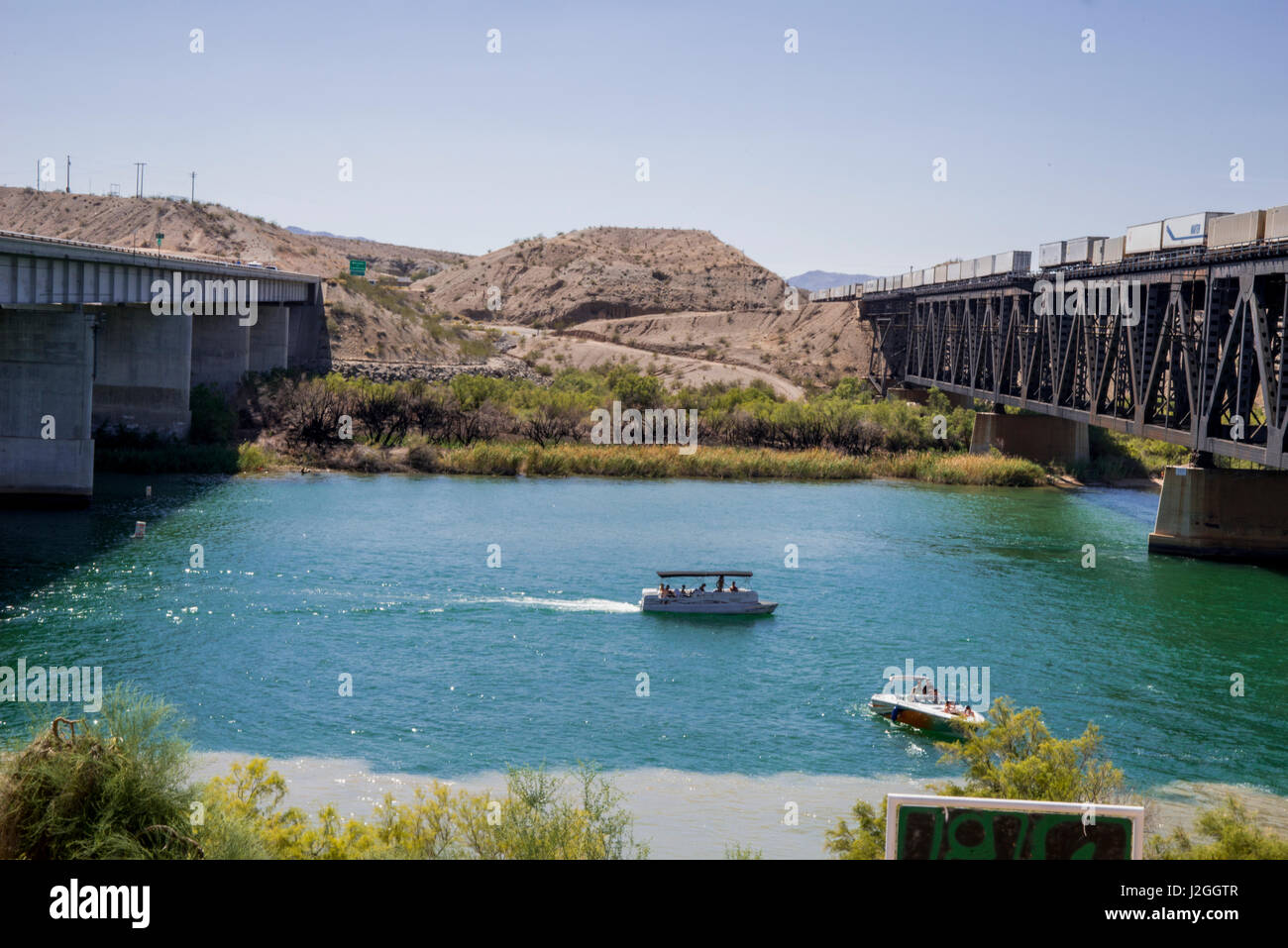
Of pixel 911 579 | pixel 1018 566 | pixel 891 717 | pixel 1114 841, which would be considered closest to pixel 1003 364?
pixel 1018 566

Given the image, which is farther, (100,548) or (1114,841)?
(100,548)

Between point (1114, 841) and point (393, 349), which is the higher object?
point (393, 349)

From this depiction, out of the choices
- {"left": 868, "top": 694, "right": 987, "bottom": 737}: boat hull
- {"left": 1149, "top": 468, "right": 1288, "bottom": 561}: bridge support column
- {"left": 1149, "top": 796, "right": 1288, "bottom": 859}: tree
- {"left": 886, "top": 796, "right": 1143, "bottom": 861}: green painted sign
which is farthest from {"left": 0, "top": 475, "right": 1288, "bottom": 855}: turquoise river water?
{"left": 886, "top": 796, "right": 1143, "bottom": 861}: green painted sign

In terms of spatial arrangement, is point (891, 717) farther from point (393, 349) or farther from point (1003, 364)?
point (393, 349)

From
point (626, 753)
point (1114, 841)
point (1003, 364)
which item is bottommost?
point (626, 753)

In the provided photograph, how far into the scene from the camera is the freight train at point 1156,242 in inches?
1721

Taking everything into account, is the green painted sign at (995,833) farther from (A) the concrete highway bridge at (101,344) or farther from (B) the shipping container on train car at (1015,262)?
(B) the shipping container on train car at (1015,262)

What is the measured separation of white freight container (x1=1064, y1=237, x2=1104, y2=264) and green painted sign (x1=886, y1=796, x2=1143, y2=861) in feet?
190

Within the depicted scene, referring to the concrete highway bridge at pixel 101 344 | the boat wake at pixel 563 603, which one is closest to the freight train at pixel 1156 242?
the boat wake at pixel 563 603

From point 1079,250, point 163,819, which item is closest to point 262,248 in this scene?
point 1079,250
